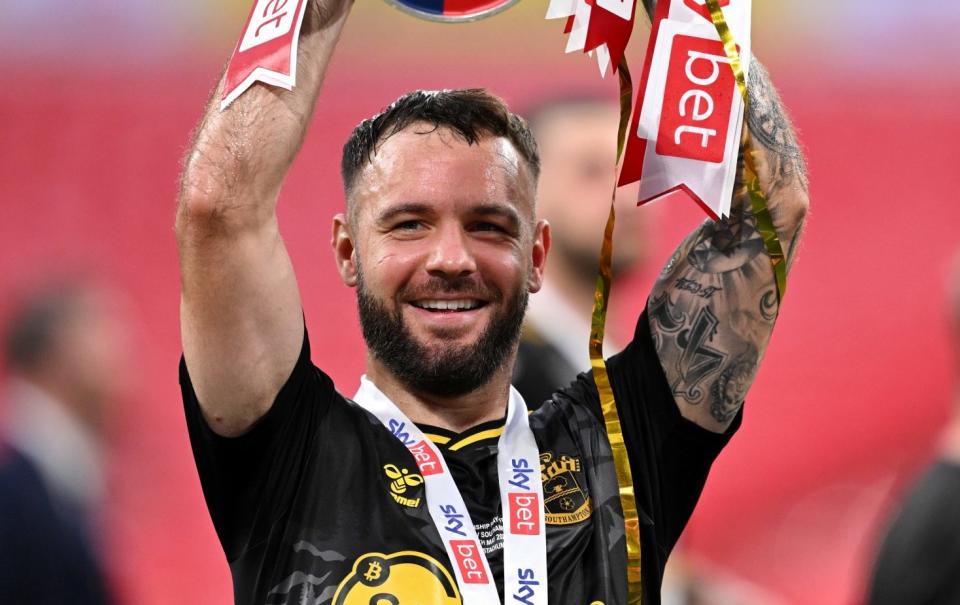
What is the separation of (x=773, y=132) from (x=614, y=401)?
520mm

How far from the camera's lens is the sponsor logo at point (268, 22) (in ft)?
6.03

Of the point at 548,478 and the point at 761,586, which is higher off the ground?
the point at 548,478

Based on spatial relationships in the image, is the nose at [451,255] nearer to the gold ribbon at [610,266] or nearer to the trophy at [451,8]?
the gold ribbon at [610,266]

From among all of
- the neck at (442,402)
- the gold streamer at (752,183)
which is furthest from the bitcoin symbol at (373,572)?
the gold streamer at (752,183)

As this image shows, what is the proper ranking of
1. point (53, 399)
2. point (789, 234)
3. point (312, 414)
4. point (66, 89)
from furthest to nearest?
point (66, 89) < point (53, 399) < point (789, 234) < point (312, 414)

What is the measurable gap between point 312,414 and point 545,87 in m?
2.18

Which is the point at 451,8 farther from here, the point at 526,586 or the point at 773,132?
the point at 526,586

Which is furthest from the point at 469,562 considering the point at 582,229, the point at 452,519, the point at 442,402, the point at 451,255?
the point at 582,229

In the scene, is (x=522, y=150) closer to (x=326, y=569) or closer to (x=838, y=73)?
(x=326, y=569)

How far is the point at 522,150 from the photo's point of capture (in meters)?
2.20

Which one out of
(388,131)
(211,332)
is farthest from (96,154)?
(211,332)

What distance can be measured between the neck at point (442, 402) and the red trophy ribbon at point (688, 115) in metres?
0.42

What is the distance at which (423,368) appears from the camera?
204 cm

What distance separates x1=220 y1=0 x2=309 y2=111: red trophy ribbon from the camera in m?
1.81
